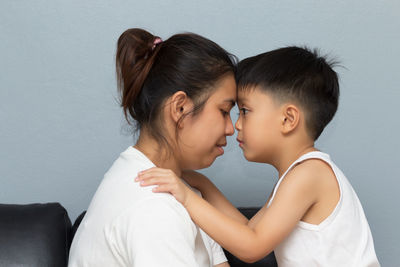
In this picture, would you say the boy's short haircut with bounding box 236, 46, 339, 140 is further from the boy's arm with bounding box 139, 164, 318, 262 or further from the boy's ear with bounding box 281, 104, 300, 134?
the boy's arm with bounding box 139, 164, 318, 262

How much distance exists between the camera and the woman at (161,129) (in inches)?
45.2

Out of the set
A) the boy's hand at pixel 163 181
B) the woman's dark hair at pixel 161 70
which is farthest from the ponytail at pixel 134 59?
the boy's hand at pixel 163 181

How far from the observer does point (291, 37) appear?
1.96 meters

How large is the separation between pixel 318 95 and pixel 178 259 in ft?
2.12

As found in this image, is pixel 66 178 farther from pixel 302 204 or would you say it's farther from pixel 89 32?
pixel 302 204

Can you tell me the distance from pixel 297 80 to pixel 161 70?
1.30 feet

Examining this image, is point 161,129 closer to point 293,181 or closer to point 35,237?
point 293,181

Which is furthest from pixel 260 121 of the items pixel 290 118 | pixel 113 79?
pixel 113 79

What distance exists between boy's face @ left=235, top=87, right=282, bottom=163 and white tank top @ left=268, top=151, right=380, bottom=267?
103mm

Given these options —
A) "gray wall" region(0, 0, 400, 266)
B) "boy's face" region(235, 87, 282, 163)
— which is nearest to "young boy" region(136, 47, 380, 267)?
"boy's face" region(235, 87, 282, 163)

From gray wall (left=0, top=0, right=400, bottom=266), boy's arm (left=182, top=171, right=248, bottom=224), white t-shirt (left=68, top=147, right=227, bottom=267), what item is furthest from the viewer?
gray wall (left=0, top=0, right=400, bottom=266)

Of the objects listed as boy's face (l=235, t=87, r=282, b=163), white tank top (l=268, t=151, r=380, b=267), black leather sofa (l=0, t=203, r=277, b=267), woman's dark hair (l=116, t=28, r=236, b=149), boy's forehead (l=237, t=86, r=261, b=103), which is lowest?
black leather sofa (l=0, t=203, r=277, b=267)

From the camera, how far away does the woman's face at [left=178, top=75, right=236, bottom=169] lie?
1330 mm

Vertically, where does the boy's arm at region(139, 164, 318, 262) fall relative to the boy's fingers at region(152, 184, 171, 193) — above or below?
below
